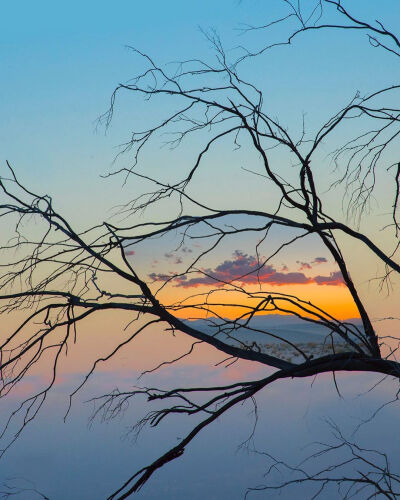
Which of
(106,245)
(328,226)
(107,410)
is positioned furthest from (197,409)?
(328,226)

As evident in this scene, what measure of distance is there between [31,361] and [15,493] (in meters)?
1.00

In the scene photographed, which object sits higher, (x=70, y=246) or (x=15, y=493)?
(x=70, y=246)

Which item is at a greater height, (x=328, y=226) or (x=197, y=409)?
(x=328, y=226)

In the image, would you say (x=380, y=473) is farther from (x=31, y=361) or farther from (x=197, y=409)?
(x=31, y=361)

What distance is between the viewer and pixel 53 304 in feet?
17.8

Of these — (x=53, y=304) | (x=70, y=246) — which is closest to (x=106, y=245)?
(x=70, y=246)

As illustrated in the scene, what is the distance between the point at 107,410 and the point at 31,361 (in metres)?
0.70

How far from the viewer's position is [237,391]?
5332 millimetres

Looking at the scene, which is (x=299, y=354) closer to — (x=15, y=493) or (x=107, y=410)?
(x=107, y=410)

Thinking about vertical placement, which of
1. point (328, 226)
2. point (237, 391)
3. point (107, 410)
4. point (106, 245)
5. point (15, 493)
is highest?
point (328, 226)

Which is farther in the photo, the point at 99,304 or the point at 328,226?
the point at 328,226

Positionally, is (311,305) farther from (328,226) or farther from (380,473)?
(380,473)

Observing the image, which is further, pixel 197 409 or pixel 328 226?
pixel 328 226

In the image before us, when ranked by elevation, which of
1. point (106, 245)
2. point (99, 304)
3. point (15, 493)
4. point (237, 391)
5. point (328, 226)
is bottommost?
point (15, 493)
